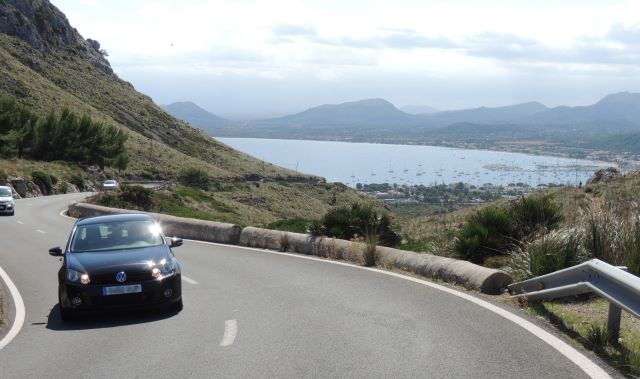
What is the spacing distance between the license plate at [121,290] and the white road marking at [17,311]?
47.8 inches

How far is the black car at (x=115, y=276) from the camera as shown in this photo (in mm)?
8992

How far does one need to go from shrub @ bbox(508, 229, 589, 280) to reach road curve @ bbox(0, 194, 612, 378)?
130 cm

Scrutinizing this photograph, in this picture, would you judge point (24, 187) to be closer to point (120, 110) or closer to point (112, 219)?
point (112, 219)

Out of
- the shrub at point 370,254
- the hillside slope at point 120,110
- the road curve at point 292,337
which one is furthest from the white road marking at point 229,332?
the hillside slope at point 120,110

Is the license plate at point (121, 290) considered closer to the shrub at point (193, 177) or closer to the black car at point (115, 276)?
the black car at point (115, 276)

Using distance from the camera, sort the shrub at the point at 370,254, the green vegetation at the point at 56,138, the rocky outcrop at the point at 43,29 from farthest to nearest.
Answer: the rocky outcrop at the point at 43,29
the green vegetation at the point at 56,138
the shrub at the point at 370,254

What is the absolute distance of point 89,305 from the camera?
898cm

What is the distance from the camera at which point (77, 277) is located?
9078 mm

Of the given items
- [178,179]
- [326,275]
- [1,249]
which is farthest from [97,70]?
[326,275]

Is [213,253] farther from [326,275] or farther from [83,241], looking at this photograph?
[83,241]

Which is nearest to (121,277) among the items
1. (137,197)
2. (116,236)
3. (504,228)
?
(116,236)

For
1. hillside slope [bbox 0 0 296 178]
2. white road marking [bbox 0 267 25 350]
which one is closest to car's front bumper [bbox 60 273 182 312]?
white road marking [bbox 0 267 25 350]

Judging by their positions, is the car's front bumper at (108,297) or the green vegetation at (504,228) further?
the green vegetation at (504,228)

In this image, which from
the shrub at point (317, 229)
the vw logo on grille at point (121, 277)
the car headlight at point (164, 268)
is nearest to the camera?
the vw logo on grille at point (121, 277)
